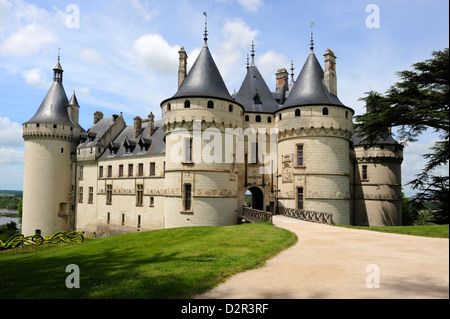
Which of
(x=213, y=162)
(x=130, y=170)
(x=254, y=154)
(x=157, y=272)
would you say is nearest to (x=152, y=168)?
(x=130, y=170)

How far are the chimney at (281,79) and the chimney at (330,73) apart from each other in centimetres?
805

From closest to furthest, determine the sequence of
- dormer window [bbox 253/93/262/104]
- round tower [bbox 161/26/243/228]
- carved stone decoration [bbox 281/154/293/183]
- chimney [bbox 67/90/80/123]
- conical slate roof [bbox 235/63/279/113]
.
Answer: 1. round tower [bbox 161/26/243/228]
2. carved stone decoration [bbox 281/154/293/183]
3. conical slate roof [bbox 235/63/279/113]
4. dormer window [bbox 253/93/262/104]
5. chimney [bbox 67/90/80/123]

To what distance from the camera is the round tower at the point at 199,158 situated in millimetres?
25609

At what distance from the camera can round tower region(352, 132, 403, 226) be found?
3331 cm

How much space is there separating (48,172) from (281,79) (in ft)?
109

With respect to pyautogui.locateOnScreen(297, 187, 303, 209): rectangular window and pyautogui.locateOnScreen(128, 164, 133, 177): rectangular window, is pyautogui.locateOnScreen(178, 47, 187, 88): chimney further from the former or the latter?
pyautogui.locateOnScreen(297, 187, 303, 209): rectangular window

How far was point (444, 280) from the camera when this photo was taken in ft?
11.4

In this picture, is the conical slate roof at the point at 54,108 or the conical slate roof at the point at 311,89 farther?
the conical slate roof at the point at 54,108

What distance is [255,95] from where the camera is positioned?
3244cm

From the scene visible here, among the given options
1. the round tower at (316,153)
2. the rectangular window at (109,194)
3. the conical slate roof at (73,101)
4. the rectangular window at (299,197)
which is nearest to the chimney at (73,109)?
the conical slate roof at (73,101)

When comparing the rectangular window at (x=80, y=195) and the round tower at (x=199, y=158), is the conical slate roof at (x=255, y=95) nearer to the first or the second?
the round tower at (x=199, y=158)

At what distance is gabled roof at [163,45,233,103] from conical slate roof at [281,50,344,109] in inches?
248

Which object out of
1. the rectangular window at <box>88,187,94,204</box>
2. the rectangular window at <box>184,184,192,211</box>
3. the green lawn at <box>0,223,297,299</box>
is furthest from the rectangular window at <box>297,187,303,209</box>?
the rectangular window at <box>88,187,94,204</box>
